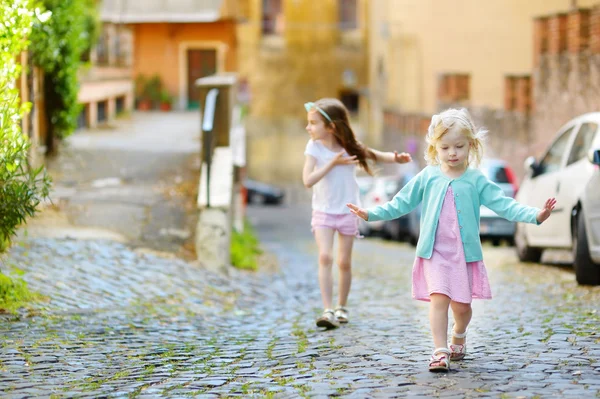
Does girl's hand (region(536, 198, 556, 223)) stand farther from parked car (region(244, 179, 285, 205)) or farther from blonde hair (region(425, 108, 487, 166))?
parked car (region(244, 179, 285, 205))

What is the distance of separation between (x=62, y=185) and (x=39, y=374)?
7745mm

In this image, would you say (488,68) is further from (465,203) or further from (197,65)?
(465,203)

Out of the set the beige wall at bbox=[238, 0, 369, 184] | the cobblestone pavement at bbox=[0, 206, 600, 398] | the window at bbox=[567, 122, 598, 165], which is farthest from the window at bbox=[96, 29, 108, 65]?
the beige wall at bbox=[238, 0, 369, 184]

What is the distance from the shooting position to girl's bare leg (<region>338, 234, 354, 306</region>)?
812 centimetres

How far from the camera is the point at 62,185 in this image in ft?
43.6

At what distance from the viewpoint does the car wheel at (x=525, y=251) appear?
13.8m

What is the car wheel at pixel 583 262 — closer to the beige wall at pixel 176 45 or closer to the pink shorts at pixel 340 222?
the pink shorts at pixel 340 222

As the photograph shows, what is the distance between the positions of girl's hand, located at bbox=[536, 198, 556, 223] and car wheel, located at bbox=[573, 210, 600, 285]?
14.5 feet

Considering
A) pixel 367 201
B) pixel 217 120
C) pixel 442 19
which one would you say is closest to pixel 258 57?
pixel 442 19

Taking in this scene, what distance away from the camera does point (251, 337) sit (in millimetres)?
7574

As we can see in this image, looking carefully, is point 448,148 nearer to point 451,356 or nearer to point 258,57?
point 451,356

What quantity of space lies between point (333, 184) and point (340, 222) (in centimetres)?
28

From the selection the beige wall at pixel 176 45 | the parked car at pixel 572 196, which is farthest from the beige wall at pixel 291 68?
the parked car at pixel 572 196

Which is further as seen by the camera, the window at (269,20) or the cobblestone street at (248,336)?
the window at (269,20)
